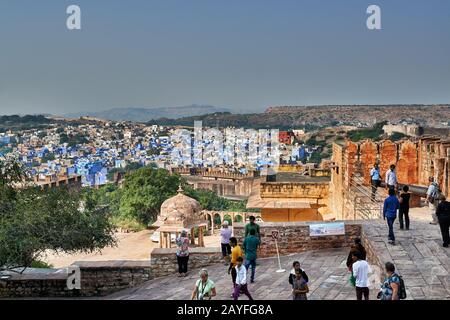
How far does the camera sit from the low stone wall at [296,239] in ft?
39.3

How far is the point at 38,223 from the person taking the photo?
41.6 feet

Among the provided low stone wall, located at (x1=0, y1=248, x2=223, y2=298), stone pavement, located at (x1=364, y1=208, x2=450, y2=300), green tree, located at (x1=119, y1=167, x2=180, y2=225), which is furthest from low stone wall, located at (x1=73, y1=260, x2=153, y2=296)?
green tree, located at (x1=119, y1=167, x2=180, y2=225)

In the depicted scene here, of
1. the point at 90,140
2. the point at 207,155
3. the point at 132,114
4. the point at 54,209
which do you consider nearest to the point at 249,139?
the point at 207,155

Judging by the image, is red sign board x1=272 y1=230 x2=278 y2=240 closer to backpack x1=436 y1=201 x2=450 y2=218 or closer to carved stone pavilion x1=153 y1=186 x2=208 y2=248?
backpack x1=436 y1=201 x2=450 y2=218

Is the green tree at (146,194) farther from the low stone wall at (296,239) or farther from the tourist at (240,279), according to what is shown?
the tourist at (240,279)

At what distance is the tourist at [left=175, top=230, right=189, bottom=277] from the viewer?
37.2 ft

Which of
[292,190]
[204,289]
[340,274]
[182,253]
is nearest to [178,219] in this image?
[292,190]

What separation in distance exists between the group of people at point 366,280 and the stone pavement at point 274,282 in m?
0.88

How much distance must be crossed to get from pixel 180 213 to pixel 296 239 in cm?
1128

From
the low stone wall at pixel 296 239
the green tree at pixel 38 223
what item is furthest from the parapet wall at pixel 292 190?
the low stone wall at pixel 296 239

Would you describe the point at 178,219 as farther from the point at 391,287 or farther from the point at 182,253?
the point at 391,287

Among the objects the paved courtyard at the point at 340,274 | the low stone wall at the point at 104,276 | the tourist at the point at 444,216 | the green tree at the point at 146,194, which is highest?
the tourist at the point at 444,216

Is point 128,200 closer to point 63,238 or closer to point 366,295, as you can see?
point 63,238

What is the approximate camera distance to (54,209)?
13.8 metres
